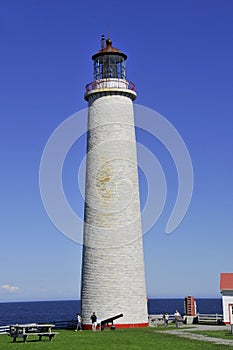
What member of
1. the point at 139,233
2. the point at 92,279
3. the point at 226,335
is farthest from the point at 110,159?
the point at 226,335

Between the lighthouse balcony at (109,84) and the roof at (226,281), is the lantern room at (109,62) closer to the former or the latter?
the lighthouse balcony at (109,84)

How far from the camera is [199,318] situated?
115 ft

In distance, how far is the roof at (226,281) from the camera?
33844mm

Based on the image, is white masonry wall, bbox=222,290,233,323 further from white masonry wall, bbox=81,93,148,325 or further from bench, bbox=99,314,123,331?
bench, bbox=99,314,123,331

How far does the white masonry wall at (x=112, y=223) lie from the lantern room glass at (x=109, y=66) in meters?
2.00

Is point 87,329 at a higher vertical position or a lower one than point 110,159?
lower

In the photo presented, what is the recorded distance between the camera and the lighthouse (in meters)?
28.5

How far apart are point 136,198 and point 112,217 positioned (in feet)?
6.28

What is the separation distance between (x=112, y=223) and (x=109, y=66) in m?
9.98

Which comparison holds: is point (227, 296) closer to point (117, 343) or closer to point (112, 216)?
point (112, 216)

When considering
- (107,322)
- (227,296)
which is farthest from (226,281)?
(107,322)

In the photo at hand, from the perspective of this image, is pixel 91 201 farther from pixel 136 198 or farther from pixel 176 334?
pixel 176 334

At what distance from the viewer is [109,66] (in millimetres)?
32406

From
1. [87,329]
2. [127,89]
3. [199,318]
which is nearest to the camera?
[87,329]
